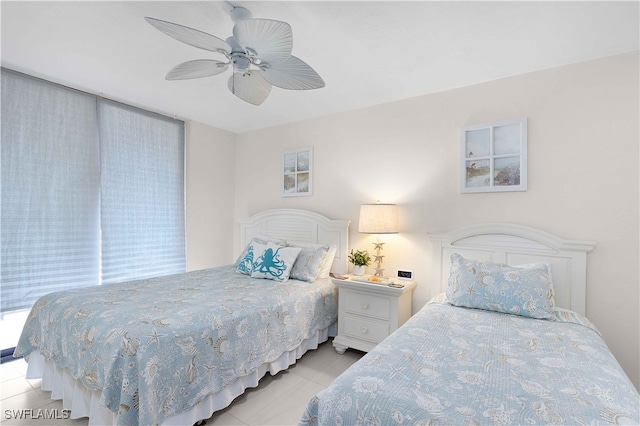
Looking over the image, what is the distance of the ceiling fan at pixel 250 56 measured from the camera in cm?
147

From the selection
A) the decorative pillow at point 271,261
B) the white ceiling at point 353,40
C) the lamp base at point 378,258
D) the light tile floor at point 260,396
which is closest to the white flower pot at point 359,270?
the lamp base at point 378,258

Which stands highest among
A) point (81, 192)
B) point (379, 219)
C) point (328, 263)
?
point (81, 192)

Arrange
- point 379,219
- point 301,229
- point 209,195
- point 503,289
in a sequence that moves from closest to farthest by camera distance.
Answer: point 503,289
point 379,219
point 301,229
point 209,195

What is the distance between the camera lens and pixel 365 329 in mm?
2742

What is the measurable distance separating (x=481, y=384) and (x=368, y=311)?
1604mm

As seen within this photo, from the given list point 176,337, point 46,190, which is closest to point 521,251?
point 176,337

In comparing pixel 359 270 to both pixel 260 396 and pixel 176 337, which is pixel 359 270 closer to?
pixel 260 396

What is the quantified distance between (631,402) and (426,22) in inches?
79.2

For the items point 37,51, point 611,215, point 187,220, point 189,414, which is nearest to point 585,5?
point 611,215

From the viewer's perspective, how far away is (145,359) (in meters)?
1.51

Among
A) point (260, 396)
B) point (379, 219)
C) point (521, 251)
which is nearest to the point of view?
point (260, 396)

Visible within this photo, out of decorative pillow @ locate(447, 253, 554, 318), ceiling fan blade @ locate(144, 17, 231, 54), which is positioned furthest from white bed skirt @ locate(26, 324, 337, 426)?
ceiling fan blade @ locate(144, 17, 231, 54)

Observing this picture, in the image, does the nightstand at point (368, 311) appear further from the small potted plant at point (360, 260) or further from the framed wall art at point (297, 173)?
the framed wall art at point (297, 173)

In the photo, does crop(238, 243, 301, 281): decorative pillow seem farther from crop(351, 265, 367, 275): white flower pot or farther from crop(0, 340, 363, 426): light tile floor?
crop(0, 340, 363, 426): light tile floor
